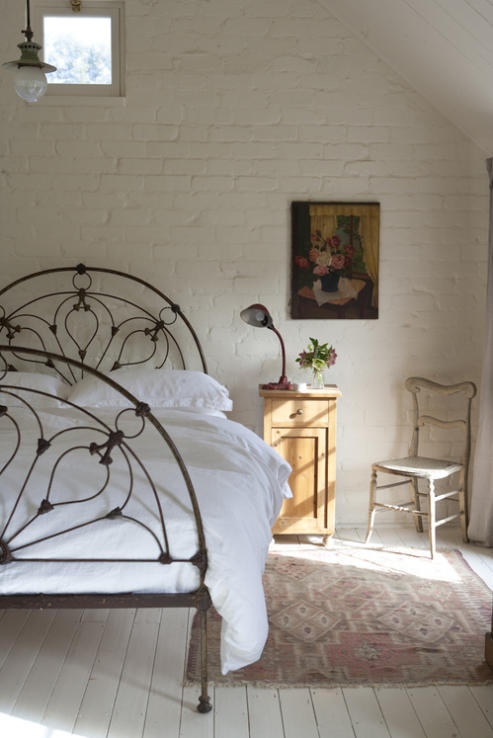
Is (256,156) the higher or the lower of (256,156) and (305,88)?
the lower

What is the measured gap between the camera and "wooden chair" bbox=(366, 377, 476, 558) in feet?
13.4

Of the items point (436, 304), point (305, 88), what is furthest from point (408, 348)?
point (305, 88)

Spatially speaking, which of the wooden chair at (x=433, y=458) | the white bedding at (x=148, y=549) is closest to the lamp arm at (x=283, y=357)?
the wooden chair at (x=433, y=458)

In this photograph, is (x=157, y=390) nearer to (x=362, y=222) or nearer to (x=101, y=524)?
(x=362, y=222)

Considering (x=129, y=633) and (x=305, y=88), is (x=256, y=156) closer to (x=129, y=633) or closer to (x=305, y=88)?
(x=305, y=88)

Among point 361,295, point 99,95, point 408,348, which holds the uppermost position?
point 99,95

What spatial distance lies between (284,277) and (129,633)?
82.7 inches

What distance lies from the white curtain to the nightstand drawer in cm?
80

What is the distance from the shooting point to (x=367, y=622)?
3.18 metres

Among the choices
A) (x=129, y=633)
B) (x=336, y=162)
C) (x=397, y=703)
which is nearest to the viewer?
(x=397, y=703)

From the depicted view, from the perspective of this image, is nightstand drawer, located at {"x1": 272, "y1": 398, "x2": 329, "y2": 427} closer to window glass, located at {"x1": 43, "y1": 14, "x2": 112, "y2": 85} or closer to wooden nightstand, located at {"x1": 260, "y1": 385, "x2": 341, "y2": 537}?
wooden nightstand, located at {"x1": 260, "y1": 385, "x2": 341, "y2": 537}

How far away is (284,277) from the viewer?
14.5ft

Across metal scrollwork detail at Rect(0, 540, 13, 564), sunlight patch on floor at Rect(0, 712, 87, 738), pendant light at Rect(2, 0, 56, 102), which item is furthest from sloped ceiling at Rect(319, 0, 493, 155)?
sunlight patch on floor at Rect(0, 712, 87, 738)

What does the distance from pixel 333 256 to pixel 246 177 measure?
2.03 ft
